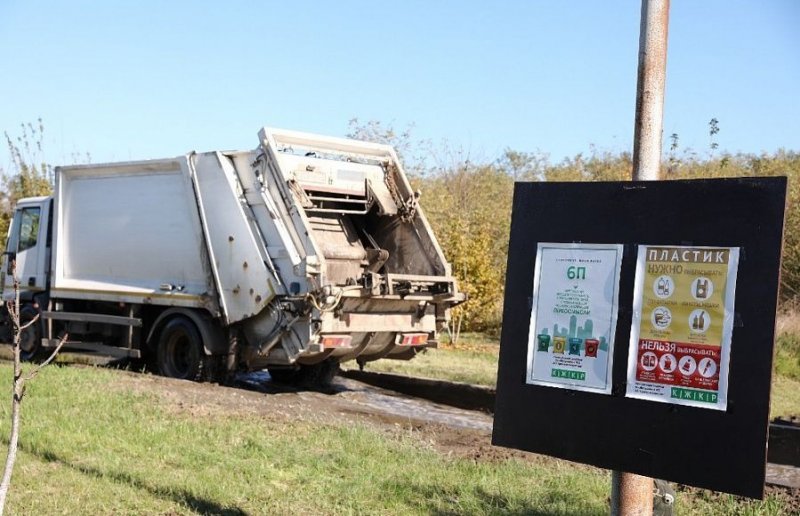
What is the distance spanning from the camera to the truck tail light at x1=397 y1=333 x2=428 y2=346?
37.1ft

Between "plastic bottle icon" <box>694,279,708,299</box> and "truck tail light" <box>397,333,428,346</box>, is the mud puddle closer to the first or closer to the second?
"truck tail light" <box>397,333,428,346</box>

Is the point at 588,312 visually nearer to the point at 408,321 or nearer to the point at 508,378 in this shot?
the point at 508,378

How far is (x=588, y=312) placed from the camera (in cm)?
403

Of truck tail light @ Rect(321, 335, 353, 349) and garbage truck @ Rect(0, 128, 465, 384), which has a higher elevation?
garbage truck @ Rect(0, 128, 465, 384)

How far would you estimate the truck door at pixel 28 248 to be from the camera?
14094 millimetres

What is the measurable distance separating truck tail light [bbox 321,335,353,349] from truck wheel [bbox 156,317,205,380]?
6.80 ft

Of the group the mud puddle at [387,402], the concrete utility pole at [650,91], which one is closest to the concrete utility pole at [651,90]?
the concrete utility pole at [650,91]

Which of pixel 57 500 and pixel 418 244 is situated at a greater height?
pixel 418 244

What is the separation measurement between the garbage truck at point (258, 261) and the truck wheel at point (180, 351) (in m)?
0.02

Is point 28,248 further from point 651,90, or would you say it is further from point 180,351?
point 651,90

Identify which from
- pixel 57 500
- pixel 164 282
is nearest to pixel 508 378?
pixel 57 500

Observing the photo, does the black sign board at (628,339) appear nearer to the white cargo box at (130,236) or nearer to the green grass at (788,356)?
the white cargo box at (130,236)

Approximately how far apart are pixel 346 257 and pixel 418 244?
0.93 m

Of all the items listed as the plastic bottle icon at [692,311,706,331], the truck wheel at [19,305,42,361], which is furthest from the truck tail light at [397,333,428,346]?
the plastic bottle icon at [692,311,706,331]
